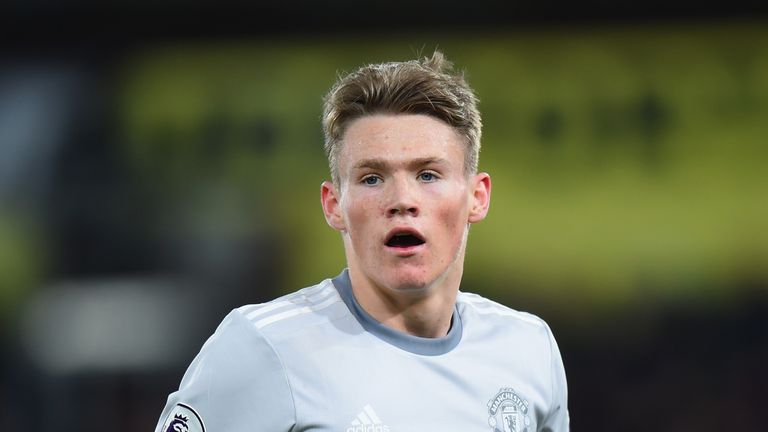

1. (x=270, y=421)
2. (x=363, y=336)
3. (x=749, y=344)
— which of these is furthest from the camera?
(x=749, y=344)

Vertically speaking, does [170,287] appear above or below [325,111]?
below

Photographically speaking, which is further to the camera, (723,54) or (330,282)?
(723,54)

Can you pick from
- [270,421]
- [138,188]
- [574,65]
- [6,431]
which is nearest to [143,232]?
[138,188]

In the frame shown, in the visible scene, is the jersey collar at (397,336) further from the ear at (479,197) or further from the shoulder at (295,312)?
the ear at (479,197)

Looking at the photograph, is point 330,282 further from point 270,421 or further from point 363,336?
point 270,421

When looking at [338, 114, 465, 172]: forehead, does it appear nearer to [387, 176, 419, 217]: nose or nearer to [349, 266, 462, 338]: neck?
[387, 176, 419, 217]: nose

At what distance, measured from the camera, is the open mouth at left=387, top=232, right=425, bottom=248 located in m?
2.31

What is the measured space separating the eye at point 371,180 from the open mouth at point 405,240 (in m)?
0.14

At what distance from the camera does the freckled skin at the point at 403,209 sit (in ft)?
7.53

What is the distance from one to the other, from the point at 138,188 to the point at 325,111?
3.38 metres

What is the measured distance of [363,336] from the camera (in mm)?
2402

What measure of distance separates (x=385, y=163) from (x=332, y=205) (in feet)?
0.75

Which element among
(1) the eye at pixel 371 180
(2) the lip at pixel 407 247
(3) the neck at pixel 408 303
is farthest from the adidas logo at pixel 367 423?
(1) the eye at pixel 371 180

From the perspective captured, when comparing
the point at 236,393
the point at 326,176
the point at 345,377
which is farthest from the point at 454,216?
the point at 326,176
